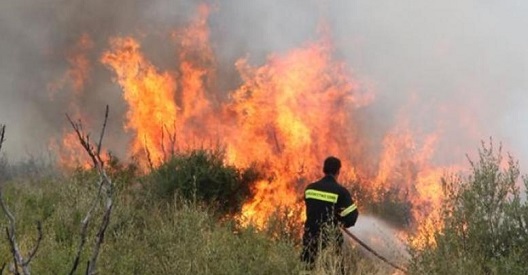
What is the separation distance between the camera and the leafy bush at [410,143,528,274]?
5730mm

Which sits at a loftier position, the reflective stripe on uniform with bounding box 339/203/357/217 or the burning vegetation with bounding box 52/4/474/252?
the burning vegetation with bounding box 52/4/474/252

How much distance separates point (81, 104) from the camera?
60.5ft

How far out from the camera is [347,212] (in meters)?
6.97

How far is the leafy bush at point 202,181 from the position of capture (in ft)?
35.3

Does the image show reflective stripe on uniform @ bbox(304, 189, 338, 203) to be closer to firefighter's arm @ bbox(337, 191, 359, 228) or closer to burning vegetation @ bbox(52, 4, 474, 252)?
firefighter's arm @ bbox(337, 191, 359, 228)

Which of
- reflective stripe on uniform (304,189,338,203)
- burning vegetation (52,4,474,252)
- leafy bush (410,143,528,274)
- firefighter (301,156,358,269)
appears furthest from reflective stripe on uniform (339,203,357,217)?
burning vegetation (52,4,474,252)

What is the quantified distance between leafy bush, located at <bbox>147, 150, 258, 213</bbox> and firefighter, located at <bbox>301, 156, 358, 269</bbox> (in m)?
3.53

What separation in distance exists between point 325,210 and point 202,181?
13.8 feet

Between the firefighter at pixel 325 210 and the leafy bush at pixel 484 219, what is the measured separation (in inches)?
47.8

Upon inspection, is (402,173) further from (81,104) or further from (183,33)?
(81,104)

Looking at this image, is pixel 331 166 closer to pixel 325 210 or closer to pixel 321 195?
pixel 321 195

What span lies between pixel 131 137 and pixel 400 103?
6362 millimetres

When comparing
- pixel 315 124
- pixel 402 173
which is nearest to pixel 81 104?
pixel 315 124

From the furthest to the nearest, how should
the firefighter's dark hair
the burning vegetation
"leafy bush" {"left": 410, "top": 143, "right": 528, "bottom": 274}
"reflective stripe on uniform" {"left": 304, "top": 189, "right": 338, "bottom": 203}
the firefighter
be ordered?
the burning vegetation → the firefighter's dark hair → "reflective stripe on uniform" {"left": 304, "top": 189, "right": 338, "bottom": 203} → the firefighter → "leafy bush" {"left": 410, "top": 143, "right": 528, "bottom": 274}
